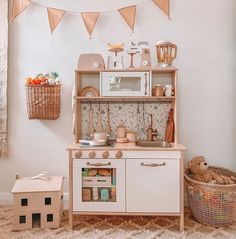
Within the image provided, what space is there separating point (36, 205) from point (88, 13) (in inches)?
70.2

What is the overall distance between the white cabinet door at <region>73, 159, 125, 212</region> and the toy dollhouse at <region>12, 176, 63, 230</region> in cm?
17

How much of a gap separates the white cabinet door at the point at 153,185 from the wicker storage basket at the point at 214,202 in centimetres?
20

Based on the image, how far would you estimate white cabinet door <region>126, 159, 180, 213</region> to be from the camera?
2158 mm

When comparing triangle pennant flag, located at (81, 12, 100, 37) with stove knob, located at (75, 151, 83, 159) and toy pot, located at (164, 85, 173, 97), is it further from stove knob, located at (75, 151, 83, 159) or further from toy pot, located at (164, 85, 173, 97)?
stove knob, located at (75, 151, 83, 159)

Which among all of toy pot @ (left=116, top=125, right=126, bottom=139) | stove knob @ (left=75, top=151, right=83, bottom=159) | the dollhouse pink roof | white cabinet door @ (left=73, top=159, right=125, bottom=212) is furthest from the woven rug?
toy pot @ (left=116, top=125, right=126, bottom=139)

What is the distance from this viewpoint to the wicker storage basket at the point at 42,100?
2.45m

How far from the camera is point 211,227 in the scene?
223 cm

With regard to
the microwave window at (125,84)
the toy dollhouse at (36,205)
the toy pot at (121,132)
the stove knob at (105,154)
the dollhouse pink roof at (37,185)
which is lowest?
the toy dollhouse at (36,205)

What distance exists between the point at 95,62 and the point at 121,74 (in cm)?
28

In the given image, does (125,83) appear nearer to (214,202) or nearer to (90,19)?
(90,19)

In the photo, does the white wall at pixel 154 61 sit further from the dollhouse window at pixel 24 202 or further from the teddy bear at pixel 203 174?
the dollhouse window at pixel 24 202

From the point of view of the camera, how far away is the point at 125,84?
93.9 inches

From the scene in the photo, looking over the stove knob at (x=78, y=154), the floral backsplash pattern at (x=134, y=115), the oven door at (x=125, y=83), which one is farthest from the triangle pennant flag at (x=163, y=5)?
the stove knob at (x=78, y=154)

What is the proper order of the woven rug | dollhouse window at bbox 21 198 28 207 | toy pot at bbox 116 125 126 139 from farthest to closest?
1. toy pot at bbox 116 125 126 139
2. dollhouse window at bbox 21 198 28 207
3. the woven rug
